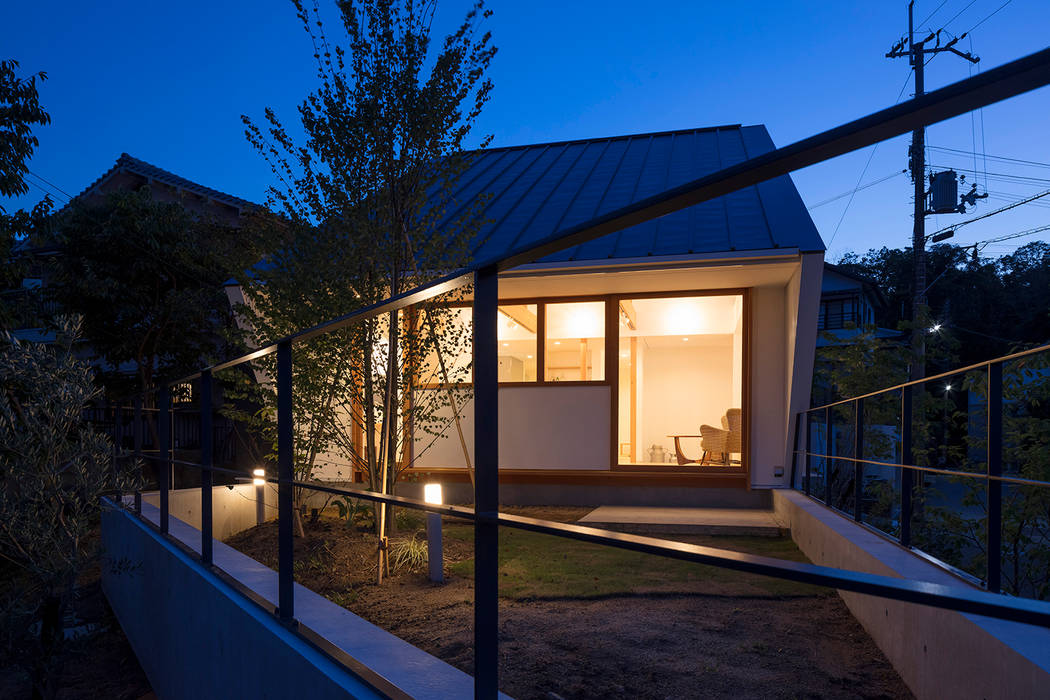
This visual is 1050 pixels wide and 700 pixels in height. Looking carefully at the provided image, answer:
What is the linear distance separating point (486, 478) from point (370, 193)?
362 cm

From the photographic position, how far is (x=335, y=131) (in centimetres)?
452

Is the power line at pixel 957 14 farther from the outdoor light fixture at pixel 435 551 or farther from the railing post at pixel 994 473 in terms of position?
the outdoor light fixture at pixel 435 551

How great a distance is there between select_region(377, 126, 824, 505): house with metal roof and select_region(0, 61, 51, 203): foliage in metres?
5.27

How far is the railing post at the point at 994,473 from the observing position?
2223 mm

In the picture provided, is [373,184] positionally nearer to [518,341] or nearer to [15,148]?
[518,341]

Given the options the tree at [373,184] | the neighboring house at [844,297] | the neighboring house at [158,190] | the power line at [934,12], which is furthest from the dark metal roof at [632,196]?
the neighboring house at [844,297]

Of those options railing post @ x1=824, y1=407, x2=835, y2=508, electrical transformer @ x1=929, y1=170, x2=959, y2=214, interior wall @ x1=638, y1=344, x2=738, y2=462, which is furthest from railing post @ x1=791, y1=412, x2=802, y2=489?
electrical transformer @ x1=929, y1=170, x2=959, y2=214

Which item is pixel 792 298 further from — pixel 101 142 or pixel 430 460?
pixel 101 142

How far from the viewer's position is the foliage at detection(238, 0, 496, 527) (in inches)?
180

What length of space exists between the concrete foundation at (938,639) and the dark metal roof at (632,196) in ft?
10.4

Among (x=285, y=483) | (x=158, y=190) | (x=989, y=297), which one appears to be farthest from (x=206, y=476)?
(x=989, y=297)

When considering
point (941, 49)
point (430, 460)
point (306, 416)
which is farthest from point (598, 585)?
point (941, 49)

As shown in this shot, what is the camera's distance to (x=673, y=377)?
38.3 feet

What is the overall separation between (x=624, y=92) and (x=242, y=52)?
58.1 meters
